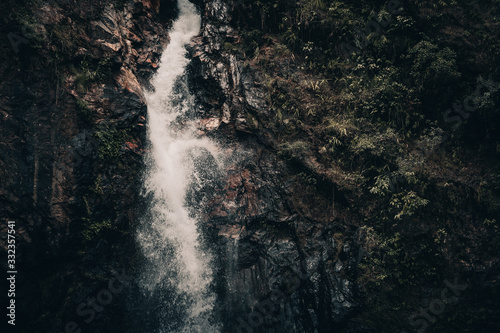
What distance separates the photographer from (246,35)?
33.8 feet

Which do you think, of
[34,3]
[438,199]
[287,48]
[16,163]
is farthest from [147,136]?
[438,199]

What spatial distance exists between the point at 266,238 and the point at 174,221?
3509 millimetres

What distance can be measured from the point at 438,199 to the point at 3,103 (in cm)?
1347

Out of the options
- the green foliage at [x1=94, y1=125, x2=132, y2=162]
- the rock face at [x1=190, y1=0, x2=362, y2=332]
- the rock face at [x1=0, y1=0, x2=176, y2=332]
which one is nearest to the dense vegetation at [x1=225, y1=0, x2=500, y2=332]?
the rock face at [x1=190, y1=0, x2=362, y2=332]

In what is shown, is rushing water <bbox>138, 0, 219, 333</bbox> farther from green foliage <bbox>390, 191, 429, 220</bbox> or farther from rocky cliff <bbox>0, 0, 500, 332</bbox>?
green foliage <bbox>390, 191, 429, 220</bbox>

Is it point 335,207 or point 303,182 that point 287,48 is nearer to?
point 303,182

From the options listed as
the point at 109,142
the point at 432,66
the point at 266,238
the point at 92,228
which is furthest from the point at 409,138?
the point at 92,228

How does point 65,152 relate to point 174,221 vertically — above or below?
above

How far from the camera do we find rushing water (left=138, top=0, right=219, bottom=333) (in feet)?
28.8

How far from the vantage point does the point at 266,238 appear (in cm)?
891

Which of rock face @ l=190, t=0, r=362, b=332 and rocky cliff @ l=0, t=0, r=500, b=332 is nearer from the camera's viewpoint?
rocky cliff @ l=0, t=0, r=500, b=332

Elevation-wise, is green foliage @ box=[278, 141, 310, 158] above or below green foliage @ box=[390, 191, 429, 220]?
above

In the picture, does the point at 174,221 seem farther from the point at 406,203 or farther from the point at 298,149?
the point at 406,203

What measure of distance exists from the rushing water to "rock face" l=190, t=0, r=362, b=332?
2.42 ft
